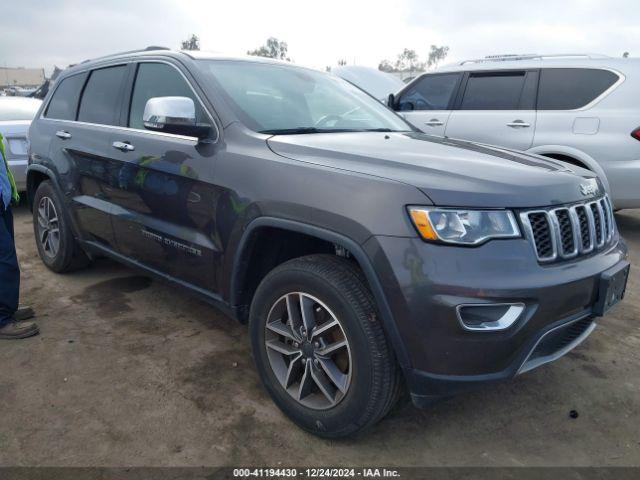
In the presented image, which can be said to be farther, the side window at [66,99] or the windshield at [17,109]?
the windshield at [17,109]

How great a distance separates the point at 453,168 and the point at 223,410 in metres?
1.58

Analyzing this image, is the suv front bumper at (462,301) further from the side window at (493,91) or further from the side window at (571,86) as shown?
the side window at (493,91)

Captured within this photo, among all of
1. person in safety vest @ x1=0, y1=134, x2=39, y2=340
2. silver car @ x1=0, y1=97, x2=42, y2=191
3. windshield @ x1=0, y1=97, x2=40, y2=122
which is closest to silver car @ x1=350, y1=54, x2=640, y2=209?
person in safety vest @ x1=0, y1=134, x2=39, y2=340

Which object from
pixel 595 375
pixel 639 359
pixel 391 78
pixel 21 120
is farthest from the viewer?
pixel 391 78

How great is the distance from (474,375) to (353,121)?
179cm

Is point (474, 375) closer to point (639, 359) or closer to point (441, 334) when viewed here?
point (441, 334)

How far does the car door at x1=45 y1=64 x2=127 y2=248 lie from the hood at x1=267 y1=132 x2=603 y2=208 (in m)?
1.65

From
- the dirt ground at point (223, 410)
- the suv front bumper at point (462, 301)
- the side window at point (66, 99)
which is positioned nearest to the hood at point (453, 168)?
the suv front bumper at point (462, 301)

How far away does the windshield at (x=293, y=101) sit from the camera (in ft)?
9.48

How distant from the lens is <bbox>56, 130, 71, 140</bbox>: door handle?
13.4ft

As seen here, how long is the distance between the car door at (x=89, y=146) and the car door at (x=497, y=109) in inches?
161

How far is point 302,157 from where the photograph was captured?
2.41 meters

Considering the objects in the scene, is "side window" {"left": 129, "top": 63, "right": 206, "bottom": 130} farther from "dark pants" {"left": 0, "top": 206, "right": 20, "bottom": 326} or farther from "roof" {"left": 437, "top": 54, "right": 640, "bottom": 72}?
"roof" {"left": 437, "top": 54, "right": 640, "bottom": 72}

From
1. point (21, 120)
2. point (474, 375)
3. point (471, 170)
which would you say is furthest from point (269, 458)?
point (21, 120)
